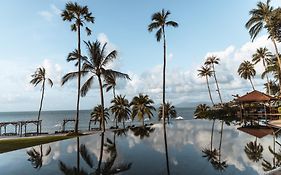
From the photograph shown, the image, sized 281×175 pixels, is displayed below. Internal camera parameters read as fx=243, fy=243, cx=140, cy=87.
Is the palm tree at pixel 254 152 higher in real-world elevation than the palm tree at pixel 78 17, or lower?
lower

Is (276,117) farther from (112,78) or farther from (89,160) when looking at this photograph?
(89,160)

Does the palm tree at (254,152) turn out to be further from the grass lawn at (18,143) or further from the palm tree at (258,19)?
the palm tree at (258,19)

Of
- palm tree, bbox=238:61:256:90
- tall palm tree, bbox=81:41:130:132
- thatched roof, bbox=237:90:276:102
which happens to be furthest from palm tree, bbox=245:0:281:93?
palm tree, bbox=238:61:256:90

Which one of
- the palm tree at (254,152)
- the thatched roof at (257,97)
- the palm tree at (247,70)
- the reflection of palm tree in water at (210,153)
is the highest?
the palm tree at (247,70)

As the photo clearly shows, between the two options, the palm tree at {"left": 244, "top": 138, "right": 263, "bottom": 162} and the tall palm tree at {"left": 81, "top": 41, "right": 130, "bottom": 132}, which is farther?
the tall palm tree at {"left": 81, "top": 41, "right": 130, "bottom": 132}

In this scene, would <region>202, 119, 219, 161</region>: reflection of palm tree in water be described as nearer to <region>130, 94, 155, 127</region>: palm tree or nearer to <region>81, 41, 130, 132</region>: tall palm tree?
<region>81, 41, 130, 132</region>: tall palm tree

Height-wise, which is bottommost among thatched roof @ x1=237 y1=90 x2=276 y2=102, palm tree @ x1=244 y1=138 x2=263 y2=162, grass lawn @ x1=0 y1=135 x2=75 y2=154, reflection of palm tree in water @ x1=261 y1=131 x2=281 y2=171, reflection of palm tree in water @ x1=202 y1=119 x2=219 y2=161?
grass lawn @ x1=0 y1=135 x2=75 y2=154

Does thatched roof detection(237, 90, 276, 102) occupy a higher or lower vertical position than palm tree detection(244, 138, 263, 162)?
higher

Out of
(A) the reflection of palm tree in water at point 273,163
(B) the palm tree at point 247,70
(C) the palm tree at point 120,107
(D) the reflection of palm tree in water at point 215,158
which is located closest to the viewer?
(A) the reflection of palm tree in water at point 273,163

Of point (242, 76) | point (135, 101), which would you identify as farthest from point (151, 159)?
point (242, 76)

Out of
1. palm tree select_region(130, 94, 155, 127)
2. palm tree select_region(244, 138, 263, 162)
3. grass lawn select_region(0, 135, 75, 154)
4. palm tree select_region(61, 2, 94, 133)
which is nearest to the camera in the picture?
palm tree select_region(244, 138, 263, 162)

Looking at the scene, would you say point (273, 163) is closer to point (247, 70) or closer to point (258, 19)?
point (258, 19)

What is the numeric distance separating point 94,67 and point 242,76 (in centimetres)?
4903

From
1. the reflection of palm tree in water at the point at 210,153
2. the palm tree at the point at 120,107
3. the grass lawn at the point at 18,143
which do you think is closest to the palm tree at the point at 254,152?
the reflection of palm tree in water at the point at 210,153
